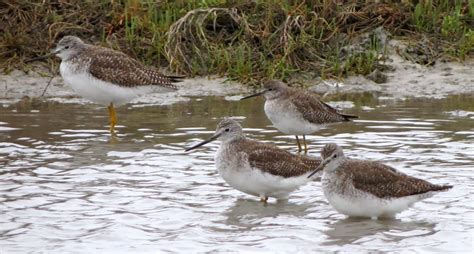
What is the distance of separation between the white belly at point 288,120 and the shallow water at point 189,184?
0.31 metres

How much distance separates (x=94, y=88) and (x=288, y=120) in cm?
270

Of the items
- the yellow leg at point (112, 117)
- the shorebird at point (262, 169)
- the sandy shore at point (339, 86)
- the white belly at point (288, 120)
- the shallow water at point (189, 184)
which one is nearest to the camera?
the shallow water at point (189, 184)

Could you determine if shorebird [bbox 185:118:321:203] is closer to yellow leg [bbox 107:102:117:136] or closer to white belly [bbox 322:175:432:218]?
white belly [bbox 322:175:432:218]

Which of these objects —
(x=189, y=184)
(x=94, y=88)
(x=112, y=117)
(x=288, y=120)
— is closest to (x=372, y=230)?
(x=189, y=184)

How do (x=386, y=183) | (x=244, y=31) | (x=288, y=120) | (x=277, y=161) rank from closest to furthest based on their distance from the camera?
(x=386, y=183) < (x=277, y=161) < (x=288, y=120) < (x=244, y=31)

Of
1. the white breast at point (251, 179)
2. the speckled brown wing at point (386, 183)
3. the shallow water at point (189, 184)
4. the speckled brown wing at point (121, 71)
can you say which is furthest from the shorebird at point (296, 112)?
the speckled brown wing at point (386, 183)

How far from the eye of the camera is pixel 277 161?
958 cm

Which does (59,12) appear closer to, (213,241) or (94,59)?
(94,59)

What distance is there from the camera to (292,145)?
39.7 ft

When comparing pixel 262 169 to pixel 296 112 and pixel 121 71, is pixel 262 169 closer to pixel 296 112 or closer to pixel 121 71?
pixel 296 112

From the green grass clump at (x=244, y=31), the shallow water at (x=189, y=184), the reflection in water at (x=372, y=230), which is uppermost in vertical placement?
the green grass clump at (x=244, y=31)

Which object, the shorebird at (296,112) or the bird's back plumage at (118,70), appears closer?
the shorebird at (296,112)

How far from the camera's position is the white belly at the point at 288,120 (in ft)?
38.4

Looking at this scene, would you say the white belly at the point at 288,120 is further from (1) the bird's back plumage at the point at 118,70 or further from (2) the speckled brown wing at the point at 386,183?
(2) the speckled brown wing at the point at 386,183
